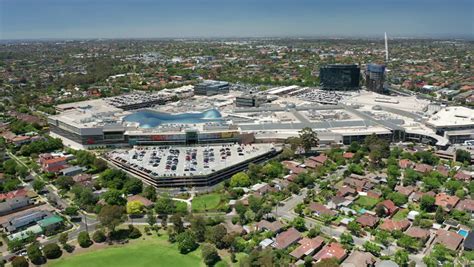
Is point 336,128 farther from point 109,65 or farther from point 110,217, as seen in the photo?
point 109,65

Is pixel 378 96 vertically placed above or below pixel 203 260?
above

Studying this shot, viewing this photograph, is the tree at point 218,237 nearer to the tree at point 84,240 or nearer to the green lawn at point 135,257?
the green lawn at point 135,257

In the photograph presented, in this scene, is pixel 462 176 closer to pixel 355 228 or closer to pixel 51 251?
pixel 355 228

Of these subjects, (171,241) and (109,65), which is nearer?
(171,241)

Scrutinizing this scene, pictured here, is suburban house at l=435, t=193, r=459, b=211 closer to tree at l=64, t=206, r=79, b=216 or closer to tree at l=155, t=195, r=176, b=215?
tree at l=155, t=195, r=176, b=215

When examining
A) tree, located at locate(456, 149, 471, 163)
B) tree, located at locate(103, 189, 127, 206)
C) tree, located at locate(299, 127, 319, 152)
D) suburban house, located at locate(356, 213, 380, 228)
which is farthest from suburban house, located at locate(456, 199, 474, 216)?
tree, located at locate(103, 189, 127, 206)

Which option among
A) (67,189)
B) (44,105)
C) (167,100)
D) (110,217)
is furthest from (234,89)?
(110,217)
